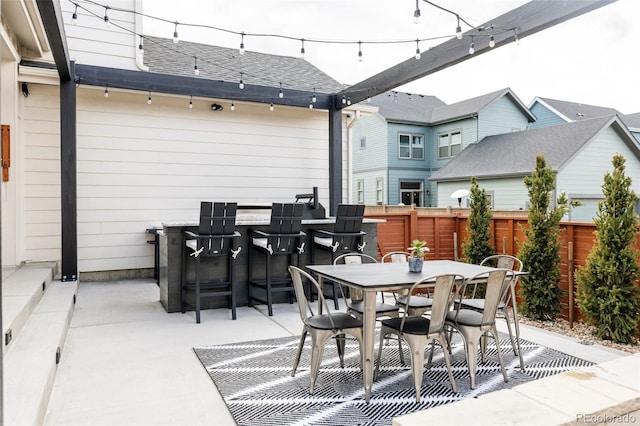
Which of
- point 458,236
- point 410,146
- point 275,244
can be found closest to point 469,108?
point 410,146

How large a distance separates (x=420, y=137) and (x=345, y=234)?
12584 mm

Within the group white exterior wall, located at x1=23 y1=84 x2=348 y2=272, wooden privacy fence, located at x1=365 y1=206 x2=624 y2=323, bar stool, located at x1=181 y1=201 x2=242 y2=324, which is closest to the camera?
bar stool, located at x1=181 y1=201 x2=242 y2=324

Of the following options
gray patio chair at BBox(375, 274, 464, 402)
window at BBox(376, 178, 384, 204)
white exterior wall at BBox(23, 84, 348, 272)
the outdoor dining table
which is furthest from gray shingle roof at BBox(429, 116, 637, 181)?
gray patio chair at BBox(375, 274, 464, 402)

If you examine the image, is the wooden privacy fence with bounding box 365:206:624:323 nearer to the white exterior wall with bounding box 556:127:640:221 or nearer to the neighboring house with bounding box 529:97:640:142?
the white exterior wall with bounding box 556:127:640:221

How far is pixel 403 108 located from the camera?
17.7 m

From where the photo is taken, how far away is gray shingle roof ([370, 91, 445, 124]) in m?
16.8

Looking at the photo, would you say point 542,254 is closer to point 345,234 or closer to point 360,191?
point 345,234

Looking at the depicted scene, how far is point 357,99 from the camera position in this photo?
7.53 metres

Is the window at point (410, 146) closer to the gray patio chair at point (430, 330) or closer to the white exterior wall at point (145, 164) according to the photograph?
the white exterior wall at point (145, 164)

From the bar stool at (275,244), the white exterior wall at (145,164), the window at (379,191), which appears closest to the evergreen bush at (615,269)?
the bar stool at (275,244)

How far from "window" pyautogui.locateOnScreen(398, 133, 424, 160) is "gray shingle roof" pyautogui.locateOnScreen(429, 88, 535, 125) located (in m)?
0.89

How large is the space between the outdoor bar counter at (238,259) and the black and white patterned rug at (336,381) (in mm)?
1531

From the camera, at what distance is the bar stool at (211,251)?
4.94 m

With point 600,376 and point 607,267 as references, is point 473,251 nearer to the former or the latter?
point 607,267
